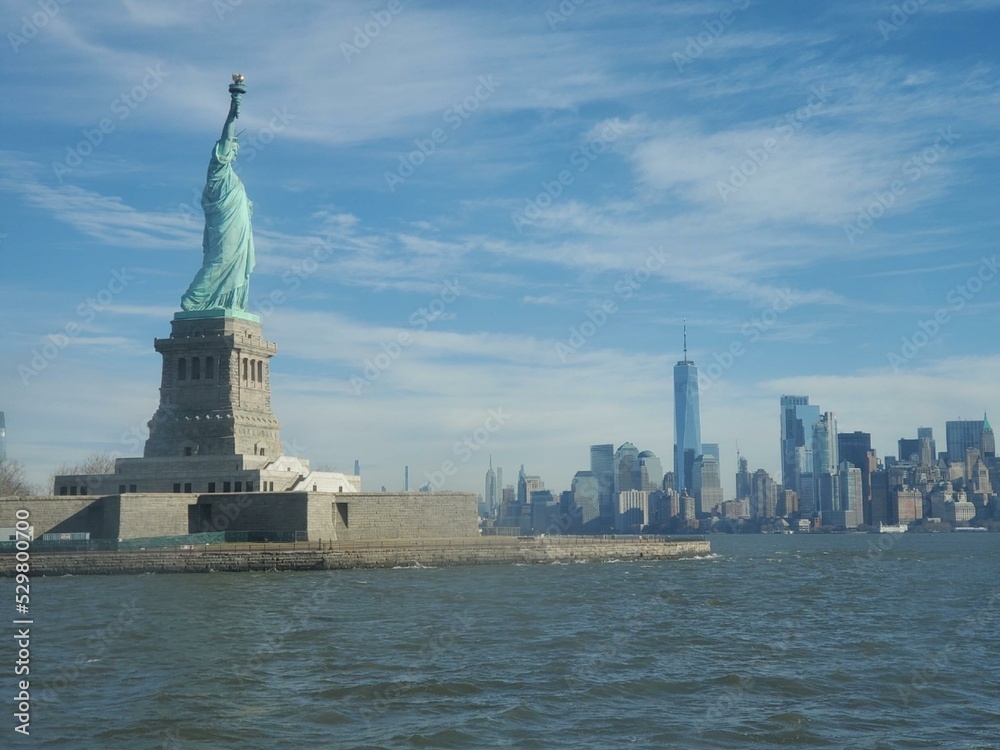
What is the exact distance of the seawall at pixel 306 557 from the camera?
2584 inches

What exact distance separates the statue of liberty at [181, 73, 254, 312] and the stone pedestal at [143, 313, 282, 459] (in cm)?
158

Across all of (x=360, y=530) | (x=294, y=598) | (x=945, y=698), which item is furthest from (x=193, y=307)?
(x=945, y=698)

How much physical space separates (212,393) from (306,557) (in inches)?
716

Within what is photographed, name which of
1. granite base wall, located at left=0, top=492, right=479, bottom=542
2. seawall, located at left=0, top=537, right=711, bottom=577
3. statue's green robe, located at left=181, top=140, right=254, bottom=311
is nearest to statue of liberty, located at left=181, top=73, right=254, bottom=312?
statue's green robe, located at left=181, top=140, right=254, bottom=311

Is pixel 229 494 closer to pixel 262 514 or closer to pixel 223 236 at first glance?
pixel 262 514

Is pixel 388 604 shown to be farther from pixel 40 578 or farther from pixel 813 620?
pixel 40 578

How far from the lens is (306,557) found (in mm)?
68000

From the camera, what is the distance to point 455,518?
7819cm

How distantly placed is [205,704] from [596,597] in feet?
92.4

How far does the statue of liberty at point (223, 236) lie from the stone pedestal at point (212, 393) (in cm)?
158

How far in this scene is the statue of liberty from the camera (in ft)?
274

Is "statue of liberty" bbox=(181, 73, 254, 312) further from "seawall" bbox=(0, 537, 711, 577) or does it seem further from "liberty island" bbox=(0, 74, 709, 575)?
"seawall" bbox=(0, 537, 711, 577)

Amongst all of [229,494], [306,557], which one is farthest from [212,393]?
[306,557]

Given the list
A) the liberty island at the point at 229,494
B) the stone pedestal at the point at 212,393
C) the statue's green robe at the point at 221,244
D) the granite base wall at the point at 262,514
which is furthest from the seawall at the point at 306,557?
the statue's green robe at the point at 221,244
